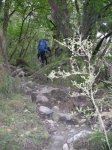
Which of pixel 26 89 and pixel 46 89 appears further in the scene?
pixel 46 89

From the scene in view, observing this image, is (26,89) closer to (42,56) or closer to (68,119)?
(68,119)

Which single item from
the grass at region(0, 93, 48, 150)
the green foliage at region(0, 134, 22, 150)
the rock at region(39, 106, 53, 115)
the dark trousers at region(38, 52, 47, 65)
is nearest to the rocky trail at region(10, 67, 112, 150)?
the rock at region(39, 106, 53, 115)

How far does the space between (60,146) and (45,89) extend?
2325mm

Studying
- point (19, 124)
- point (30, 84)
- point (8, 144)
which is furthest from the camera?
point (30, 84)

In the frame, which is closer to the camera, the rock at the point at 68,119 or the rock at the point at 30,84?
the rock at the point at 68,119

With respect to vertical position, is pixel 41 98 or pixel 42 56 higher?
pixel 42 56

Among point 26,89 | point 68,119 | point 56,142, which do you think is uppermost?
point 26,89

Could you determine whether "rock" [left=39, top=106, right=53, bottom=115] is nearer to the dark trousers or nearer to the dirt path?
the dirt path

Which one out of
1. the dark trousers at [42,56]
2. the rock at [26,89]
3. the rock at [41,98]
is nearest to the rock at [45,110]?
the rock at [41,98]

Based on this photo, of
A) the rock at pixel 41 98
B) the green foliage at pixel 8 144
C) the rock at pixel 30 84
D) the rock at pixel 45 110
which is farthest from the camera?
the rock at pixel 30 84

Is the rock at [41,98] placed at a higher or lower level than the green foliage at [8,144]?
higher

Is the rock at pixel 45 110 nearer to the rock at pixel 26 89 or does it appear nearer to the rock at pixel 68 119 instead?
the rock at pixel 68 119

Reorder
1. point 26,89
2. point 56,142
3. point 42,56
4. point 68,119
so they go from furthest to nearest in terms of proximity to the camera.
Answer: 1. point 42,56
2. point 26,89
3. point 68,119
4. point 56,142

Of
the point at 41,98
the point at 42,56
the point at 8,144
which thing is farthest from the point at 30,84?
the point at 42,56
